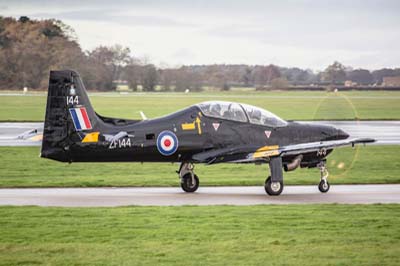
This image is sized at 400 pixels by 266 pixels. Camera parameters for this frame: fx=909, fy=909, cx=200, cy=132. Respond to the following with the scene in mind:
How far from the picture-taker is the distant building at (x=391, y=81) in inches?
4193

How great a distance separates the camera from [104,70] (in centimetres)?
9819

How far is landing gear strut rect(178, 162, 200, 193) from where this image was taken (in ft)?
71.8

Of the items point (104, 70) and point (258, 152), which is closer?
point (258, 152)

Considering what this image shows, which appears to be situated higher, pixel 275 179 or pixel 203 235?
pixel 275 179

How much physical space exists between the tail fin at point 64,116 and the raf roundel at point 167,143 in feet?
4.94

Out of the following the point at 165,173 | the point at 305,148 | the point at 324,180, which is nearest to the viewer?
the point at 305,148

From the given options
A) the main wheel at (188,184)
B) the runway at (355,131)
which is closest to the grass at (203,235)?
the main wheel at (188,184)

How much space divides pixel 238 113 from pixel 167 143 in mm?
1919

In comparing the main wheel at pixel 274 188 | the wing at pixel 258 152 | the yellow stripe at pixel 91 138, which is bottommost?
the main wheel at pixel 274 188

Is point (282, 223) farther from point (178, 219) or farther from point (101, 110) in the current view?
point (101, 110)

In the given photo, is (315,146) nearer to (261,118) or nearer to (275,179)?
(275,179)

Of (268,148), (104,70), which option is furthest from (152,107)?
(268,148)

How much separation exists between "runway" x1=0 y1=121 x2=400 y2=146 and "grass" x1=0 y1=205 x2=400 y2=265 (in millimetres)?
19740

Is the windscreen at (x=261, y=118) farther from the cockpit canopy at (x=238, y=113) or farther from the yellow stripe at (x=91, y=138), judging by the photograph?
the yellow stripe at (x=91, y=138)
